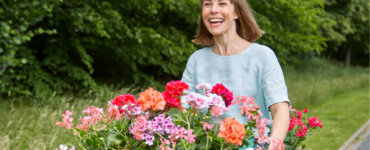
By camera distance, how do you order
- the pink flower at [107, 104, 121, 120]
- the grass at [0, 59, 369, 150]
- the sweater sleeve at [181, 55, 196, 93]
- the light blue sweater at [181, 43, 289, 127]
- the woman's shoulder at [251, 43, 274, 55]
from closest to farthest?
1. the pink flower at [107, 104, 121, 120]
2. the light blue sweater at [181, 43, 289, 127]
3. the woman's shoulder at [251, 43, 274, 55]
4. the sweater sleeve at [181, 55, 196, 93]
5. the grass at [0, 59, 369, 150]

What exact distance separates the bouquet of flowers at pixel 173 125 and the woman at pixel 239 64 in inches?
11.4

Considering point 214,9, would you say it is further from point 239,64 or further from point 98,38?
point 98,38

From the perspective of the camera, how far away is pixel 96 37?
6832mm

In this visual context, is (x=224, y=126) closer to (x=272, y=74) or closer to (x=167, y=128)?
(x=167, y=128)

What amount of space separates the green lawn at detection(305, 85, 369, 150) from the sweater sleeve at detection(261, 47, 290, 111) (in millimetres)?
2946

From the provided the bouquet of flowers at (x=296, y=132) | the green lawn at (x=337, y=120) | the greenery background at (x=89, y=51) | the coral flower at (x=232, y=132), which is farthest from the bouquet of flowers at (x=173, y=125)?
the green lawn at (x=337, y=120)

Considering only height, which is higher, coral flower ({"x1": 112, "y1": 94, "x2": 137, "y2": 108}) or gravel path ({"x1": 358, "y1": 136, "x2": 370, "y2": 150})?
coral flower ({"x1": 112, "y1": 94, "x2": 137, "y2": 108})

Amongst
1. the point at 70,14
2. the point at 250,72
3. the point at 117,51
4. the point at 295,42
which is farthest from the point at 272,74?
the point at 295,42

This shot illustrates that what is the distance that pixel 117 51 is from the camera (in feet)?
21.9

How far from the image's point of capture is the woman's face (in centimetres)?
187

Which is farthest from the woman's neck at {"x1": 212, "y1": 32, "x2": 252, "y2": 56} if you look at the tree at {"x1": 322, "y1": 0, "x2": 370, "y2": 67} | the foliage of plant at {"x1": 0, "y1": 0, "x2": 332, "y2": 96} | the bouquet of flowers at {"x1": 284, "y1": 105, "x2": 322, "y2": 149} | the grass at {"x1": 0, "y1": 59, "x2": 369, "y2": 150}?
the tree at {"x1": 322, "y1": 0, "x2": 370, "y2": 67}

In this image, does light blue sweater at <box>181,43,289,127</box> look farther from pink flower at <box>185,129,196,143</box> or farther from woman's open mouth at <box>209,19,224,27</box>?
pink flower at <box>185,129,196,143</box>

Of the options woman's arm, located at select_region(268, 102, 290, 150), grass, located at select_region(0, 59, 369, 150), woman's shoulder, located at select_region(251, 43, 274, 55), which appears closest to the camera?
woman's arm, located at select_region(268, 102, 290, 150)

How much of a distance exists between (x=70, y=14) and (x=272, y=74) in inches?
187
